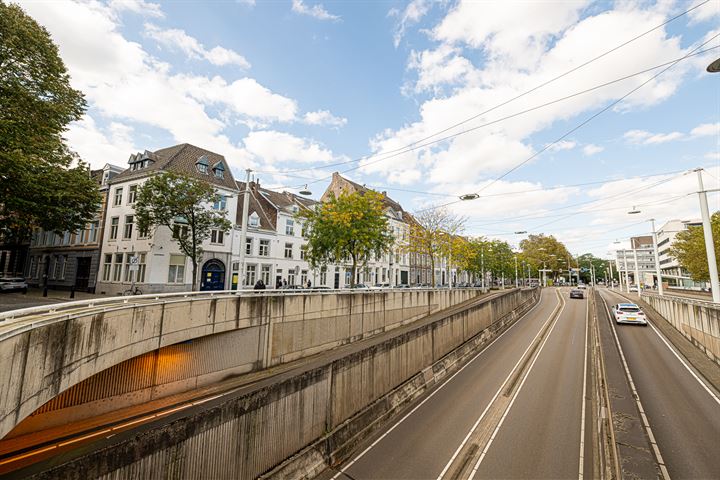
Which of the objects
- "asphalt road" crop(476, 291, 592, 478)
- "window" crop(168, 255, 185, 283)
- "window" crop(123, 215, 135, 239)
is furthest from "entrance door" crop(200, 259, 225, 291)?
"asphalt road" crop(476, 291, 592, 478)

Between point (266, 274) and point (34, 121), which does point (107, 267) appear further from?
point (34, 121)

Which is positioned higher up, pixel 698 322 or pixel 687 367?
pixel 698 322

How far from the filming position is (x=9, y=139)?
→ 55.4 ft

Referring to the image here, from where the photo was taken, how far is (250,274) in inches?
1457

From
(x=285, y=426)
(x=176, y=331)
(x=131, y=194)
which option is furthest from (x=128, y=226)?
(x=285, y=426)

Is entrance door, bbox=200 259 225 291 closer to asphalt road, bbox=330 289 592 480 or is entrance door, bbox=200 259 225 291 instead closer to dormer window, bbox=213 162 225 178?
dormer window, bbox=213 162 225 178

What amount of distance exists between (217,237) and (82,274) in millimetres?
15233

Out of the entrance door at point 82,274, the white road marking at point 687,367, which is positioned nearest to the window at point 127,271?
the entrance door at point 82,274

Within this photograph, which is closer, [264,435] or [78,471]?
[78,471]

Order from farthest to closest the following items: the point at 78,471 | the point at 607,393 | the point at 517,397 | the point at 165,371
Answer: the point at 165,371 < the point at 517,397 < the point at 607,393 < the point at 78,471

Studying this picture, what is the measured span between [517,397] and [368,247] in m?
18.5

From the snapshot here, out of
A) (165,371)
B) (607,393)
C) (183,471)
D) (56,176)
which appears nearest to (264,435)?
(183,471)

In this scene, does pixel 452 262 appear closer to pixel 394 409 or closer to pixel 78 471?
pixel 394 409

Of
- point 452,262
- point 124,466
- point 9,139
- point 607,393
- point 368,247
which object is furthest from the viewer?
point 452,262
